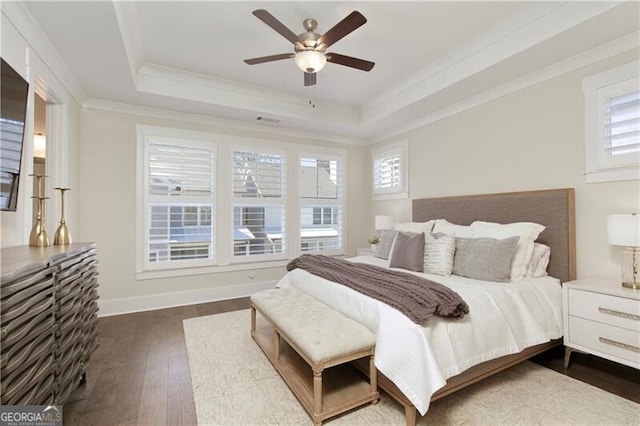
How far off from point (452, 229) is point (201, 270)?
3.38m

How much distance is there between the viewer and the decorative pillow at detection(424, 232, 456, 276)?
2.85 metres

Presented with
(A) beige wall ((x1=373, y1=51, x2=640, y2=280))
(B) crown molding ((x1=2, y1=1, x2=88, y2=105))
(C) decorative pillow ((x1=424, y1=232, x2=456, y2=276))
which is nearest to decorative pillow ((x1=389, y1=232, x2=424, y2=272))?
(C) decorative pillow ((x1=424, y1=232, x2=456, y2=276))

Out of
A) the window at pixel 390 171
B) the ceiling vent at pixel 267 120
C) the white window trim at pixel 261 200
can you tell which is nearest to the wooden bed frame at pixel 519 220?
the window at pixel 390 171

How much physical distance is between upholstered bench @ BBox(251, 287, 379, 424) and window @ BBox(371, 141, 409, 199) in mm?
2870

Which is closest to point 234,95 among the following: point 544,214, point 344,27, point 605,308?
point 344,27

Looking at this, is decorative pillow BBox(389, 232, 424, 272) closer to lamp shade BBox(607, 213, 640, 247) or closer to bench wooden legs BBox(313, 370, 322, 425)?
lamp shade BBox(607, 213, 640, 247)

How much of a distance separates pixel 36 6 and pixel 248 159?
110 inches

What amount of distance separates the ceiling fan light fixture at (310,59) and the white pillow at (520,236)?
7.49 ft

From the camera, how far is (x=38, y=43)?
7.65ft

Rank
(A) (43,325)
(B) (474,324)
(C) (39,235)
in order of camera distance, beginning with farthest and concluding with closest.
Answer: (C) (39,235), (B) (474,324), (A) (43,325)

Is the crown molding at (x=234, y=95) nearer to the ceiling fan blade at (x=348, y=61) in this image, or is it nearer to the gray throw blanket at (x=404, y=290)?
the ceiling fan blade at (x=348, y=61)

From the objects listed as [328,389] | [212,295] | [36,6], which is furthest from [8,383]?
[212,295]

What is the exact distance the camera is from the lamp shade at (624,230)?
2148 mm

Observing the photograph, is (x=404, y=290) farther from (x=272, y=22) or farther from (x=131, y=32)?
(x=131, y=32)
